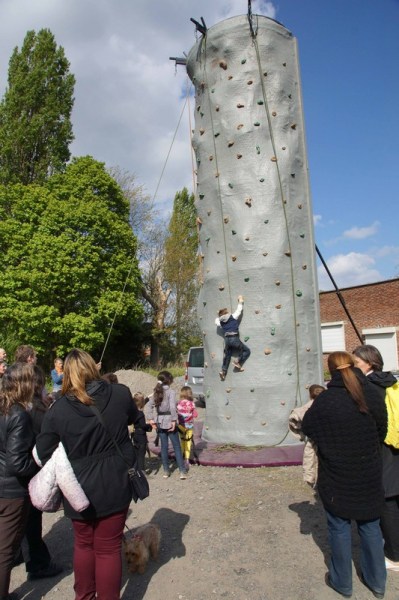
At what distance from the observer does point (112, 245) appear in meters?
22.9

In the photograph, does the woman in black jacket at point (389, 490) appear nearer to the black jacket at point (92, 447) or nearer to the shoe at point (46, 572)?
the black jacket at point (92, 447)

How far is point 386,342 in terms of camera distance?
71.3 ft

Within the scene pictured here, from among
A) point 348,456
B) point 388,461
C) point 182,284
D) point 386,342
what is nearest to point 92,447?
point 348,456


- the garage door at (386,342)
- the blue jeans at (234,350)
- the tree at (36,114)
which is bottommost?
the blue jeans at (234,350)

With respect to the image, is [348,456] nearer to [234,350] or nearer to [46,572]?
[46,572]

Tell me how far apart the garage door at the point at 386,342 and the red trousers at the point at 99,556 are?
66.4ft

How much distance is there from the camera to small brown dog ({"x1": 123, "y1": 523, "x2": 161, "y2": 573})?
13.0ft

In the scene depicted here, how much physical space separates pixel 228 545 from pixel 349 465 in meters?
1.79

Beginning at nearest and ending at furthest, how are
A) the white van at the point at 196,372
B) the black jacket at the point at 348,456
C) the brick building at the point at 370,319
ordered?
the black jacket at the point at 348,456 → the white van at the point at 196,372 → the brick building at the point at 370,319

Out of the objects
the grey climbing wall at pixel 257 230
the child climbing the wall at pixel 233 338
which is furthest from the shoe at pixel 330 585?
the child climbing the wall at pixel 233 338

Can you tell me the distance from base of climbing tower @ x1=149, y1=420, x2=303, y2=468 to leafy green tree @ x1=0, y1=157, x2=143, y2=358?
11952 millimetres

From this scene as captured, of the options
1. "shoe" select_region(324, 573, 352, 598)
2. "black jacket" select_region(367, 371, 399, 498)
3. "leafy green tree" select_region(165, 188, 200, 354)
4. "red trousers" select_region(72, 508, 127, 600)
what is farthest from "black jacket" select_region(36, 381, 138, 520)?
"leafy green tree" select_region(165, 188, 200, 354)

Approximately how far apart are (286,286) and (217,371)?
6.34 ft

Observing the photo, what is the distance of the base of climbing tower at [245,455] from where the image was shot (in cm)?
690
